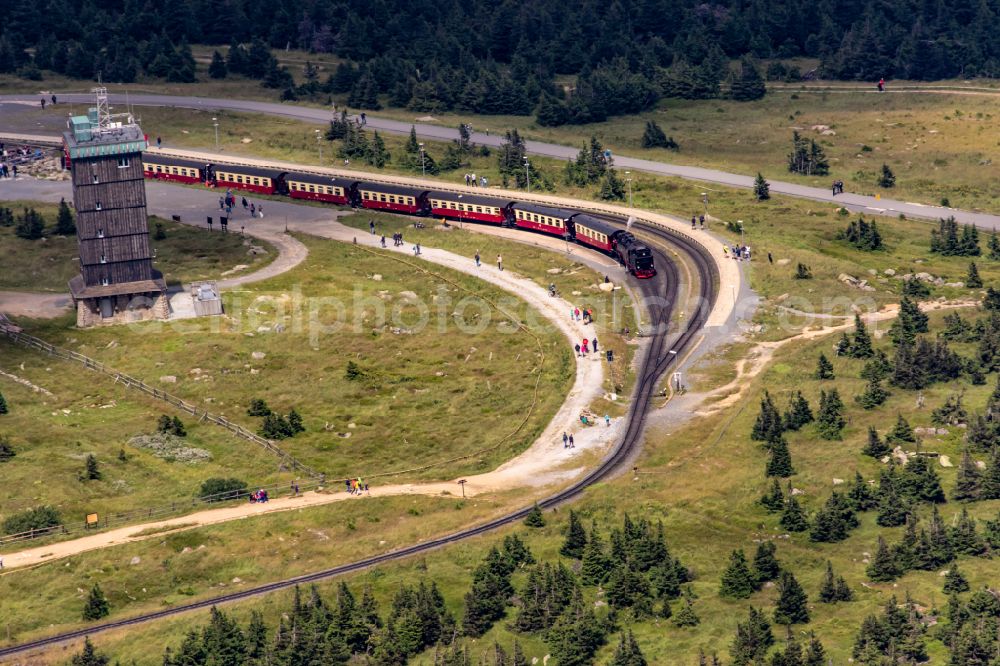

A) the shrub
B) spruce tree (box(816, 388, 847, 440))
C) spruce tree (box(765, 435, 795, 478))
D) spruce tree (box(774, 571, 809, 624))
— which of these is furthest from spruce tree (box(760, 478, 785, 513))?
the shrub

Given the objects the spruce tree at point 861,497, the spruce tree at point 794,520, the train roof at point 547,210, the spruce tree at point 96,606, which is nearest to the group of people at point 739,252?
the train roof at point 547,210

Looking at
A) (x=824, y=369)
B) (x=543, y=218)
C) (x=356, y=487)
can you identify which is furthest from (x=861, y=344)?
(x=543, y=218)

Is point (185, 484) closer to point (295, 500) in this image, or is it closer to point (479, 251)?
point (295, 500)

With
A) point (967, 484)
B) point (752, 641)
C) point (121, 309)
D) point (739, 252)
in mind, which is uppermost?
point (739, 252)

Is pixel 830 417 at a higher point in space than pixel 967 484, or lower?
higher

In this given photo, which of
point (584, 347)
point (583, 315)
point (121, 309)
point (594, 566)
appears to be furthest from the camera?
point (121, 309)

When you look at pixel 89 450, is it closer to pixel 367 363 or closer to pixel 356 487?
pixel 356 487
